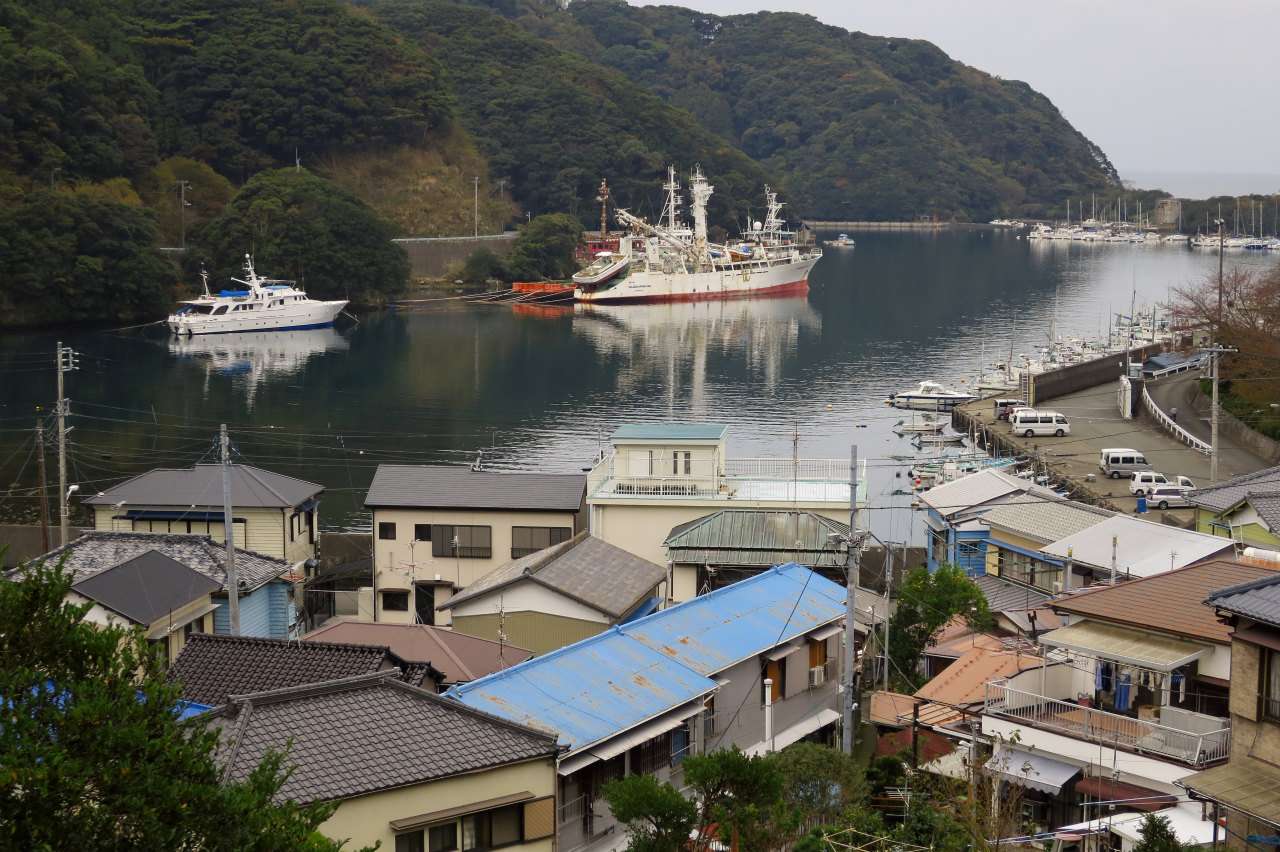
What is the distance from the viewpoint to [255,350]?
4894cm

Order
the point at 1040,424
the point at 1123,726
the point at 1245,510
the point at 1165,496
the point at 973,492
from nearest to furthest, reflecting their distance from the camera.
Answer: the point at 1123,726 → the point at 1245,510 → the point at 973,492 → the point at 1165,496 → the point at 1040,424

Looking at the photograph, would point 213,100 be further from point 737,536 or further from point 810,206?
point 810,206

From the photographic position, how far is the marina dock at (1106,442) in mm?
22938

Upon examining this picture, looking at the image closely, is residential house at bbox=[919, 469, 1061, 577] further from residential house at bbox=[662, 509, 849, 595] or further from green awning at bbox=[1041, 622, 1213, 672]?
green awning at bbox=[1041, 622, 1213, 672]

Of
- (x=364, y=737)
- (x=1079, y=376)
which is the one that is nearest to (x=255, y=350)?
(x=1079, y=376)

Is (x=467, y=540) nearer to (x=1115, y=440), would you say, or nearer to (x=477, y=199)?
(x=1115, y=440)

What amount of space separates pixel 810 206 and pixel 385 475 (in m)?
118

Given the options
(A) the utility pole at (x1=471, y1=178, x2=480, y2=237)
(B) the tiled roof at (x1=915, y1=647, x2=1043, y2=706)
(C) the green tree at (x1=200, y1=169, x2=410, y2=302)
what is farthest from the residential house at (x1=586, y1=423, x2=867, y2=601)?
(A) the utility pole at (x1=471, y1=178, x2=480, y2=237)

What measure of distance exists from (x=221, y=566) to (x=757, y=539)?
5.52 metres

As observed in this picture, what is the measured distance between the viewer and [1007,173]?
143 meters

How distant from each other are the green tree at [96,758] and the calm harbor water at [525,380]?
13184 mm

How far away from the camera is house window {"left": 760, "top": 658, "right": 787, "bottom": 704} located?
11188 mm

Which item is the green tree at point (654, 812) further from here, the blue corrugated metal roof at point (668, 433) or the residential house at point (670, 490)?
the blue corrugated metal roof at point (668, 433)

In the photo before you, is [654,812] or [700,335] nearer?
[654,812]
